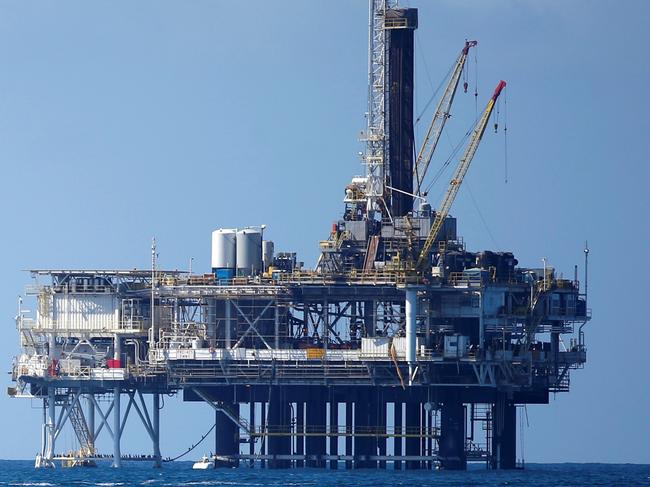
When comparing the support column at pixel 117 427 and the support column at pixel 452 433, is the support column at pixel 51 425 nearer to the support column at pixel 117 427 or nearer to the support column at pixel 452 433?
the support column at pixel 117 427

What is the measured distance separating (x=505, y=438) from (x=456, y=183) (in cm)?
1637

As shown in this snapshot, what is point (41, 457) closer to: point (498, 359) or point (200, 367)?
point (200, 367)

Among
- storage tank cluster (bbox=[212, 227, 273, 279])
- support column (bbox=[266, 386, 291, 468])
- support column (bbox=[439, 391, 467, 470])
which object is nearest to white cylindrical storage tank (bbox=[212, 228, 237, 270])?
storage tank cluster (bbox=[212, 227, 273, 279])

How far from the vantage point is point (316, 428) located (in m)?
139

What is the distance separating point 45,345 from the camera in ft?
468

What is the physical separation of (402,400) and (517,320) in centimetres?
880

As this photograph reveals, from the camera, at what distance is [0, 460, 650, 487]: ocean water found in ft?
398

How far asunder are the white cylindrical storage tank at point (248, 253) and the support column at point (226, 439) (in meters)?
8.73

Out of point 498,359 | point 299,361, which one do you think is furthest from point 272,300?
point 498,359

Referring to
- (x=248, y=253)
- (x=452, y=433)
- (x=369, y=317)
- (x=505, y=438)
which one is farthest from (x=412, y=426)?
(x=248, y=253)

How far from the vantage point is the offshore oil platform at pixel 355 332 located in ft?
440

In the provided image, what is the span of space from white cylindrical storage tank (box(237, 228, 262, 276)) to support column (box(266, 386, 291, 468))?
24.5 feet

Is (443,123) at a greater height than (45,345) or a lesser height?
greater

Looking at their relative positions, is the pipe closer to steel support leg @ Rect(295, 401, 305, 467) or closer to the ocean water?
the ocean water
